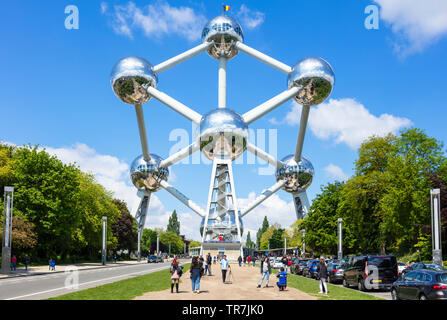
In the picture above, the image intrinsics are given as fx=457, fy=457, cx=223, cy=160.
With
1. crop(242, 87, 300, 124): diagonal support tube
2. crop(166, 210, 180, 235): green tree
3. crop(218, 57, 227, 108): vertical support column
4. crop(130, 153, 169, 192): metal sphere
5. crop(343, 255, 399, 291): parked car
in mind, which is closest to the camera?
crop(343, 255, 399, 291): parked car

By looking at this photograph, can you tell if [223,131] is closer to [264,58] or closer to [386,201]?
[264,58]

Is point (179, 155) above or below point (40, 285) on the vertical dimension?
above

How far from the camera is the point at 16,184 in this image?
43844 millimetres

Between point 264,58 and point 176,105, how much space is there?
33.6 ft

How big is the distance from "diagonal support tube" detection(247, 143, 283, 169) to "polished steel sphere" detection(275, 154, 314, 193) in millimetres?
1187

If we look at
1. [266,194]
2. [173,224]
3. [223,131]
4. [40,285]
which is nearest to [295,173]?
[266,194]

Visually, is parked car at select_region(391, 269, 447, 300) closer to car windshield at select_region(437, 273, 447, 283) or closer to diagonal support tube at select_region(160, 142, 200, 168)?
car windshield at select_region(437, 273, 447, 283)

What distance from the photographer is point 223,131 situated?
41.3m

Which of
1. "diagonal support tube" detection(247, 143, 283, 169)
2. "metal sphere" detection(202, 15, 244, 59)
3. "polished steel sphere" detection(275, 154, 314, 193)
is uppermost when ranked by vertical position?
"metal sphere" detection(202, 15, 244, 59)

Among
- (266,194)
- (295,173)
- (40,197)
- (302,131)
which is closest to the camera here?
(40,197)

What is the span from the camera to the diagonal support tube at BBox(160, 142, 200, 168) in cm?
5421

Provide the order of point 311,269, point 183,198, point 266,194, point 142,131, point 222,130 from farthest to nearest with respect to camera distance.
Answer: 1. point 183,198
2. point 266,194
3. point 142,131
4. point 222,130
5. point 311,269

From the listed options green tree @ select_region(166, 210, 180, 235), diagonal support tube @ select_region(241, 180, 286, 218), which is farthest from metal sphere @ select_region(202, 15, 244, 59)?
green tree @ select_region(166, 210, 180, 235)

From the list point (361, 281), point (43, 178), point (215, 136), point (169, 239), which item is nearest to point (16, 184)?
point (43, 178)
